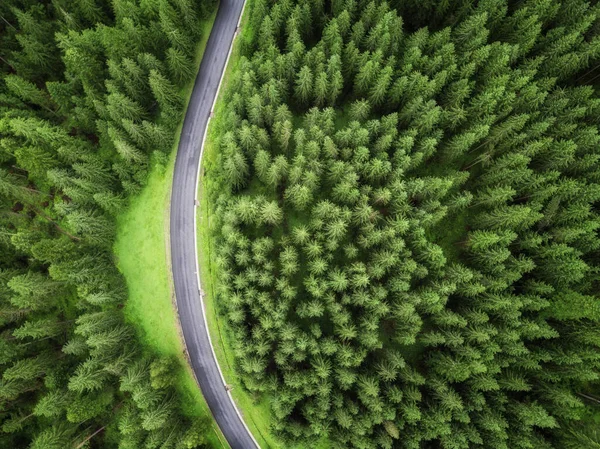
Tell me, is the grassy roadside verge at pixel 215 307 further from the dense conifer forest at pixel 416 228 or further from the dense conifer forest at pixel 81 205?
the dense conifer forest at pixel 81 205

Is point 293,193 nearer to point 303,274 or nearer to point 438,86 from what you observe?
point 303,274

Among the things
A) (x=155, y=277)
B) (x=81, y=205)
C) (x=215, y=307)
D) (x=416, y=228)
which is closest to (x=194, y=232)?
(x=155, y=277)

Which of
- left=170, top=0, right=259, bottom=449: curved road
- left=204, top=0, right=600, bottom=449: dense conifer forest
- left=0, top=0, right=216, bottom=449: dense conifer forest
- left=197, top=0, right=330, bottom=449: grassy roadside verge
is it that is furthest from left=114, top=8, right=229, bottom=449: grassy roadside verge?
left=204, top=0, right=600, bottom=449: dense conifer forest

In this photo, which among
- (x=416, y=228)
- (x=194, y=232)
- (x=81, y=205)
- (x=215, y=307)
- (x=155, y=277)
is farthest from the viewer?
(x=194, y=232)

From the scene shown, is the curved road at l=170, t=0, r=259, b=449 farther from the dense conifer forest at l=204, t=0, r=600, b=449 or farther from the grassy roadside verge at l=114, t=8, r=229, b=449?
the dense conifer forest at l=204, t=0, r=600, b=449

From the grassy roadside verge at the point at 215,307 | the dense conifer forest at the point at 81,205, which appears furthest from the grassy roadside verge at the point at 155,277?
the grassy roadside verge at the point at 215,307

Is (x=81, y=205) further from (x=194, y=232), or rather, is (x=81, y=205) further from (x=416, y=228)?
(x=416, y=228)
